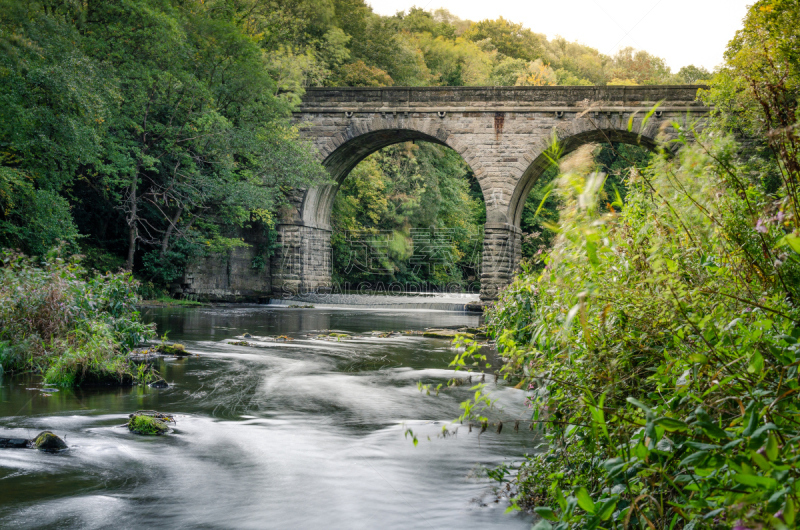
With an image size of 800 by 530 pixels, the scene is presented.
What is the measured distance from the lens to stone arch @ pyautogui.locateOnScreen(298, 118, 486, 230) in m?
22.2

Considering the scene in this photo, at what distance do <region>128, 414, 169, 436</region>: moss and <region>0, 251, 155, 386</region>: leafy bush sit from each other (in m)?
1.70

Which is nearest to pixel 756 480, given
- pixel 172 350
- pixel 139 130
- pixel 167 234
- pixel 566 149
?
pixel 172 350

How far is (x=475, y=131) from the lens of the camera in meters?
21.9

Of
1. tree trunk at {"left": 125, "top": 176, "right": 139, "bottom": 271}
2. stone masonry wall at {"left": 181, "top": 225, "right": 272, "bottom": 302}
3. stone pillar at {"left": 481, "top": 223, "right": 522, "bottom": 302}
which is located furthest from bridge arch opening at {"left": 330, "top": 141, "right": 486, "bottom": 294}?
tree trunk at {"left": 125, "top": 176, "right": 139, "bottom": 271}

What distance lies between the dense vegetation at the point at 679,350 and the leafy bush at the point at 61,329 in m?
4.36

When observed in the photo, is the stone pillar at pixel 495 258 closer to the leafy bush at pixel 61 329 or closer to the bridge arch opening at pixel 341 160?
the bridge arch opening at pixel 341 160

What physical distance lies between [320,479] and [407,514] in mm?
672

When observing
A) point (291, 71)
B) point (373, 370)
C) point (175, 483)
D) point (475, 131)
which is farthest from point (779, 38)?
point (175, 483)

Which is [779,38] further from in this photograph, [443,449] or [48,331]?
[48,331]

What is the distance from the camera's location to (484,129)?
21.8 metres

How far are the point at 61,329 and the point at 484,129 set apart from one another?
677 inches

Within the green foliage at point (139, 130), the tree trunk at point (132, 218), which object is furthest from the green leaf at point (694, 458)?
the tree trunk at point (132, 218)

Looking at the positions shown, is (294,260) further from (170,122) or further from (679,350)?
(679,350)

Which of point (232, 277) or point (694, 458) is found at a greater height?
point (232, 277)
